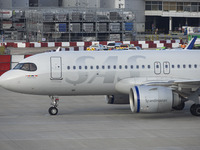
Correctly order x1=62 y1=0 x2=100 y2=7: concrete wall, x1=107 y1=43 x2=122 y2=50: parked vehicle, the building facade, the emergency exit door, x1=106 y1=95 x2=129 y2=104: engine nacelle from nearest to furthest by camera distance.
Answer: the emergency exit door < x1=106 y1=95 x2=129 y2=104: engine nacelle < x1=107 y1=43 x2=122 y2=50: parked vehicle < x1=62 y1=0 x2=100 y2=7: concrete wall < the building facade

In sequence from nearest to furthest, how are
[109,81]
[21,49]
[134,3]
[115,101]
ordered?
[109,81] → [115,101] → [21,49] → [134,3]

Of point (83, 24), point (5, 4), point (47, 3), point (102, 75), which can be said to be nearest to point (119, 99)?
point (102, 75)

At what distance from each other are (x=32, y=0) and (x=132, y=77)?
84830 mm

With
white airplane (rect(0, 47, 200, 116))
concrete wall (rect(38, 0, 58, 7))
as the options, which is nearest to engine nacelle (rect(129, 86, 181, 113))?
white airplane (rect(0, 47, 200, 116))

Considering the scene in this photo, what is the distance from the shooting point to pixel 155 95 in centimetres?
2403

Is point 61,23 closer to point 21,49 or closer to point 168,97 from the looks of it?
point 21,49

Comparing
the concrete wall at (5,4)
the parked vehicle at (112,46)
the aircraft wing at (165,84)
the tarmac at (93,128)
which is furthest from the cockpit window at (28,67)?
the concrete wall at (5,4)

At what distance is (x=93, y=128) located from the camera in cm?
2281

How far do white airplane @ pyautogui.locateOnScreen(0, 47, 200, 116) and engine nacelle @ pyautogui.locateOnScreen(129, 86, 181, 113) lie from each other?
523 millimetres

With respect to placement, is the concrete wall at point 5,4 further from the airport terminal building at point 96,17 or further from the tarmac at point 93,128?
the tarmac at point 93,128

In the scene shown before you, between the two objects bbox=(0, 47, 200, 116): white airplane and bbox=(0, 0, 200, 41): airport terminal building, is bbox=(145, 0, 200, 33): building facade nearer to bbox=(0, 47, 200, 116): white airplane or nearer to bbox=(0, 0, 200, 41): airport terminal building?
bbox=(0, 0, 200, 41): airport terminal building

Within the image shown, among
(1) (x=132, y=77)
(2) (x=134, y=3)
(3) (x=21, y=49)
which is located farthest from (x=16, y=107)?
(2) (x=134, y=3)

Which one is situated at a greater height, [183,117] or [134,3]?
[134,3]

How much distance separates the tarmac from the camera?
1957 cm
